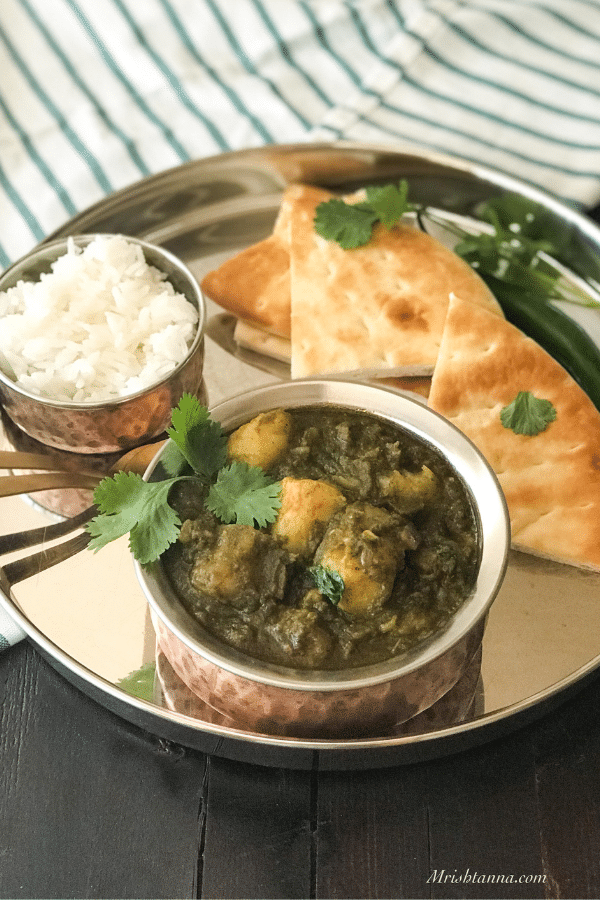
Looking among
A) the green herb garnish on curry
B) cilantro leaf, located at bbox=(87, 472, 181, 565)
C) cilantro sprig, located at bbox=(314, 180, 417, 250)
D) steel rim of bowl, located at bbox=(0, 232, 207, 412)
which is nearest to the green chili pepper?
cilantro sprig, located at bbox=(314, 180, 417, 250)

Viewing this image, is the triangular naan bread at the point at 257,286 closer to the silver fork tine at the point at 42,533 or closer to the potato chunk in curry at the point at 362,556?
the silver fork tine at the point at 42,533

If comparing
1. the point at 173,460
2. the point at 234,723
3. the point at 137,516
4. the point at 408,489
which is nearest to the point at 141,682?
the point at 234,723

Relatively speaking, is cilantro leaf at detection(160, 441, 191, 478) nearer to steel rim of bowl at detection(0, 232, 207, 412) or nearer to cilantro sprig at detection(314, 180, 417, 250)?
steel rim of bowl at detection(0, 232, 207, 412)

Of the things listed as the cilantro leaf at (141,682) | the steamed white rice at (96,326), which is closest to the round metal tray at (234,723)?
the cilantro leaf at (141,682)

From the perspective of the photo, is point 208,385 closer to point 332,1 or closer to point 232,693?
point 232,693

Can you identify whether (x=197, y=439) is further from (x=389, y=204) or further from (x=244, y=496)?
(x=389, y=204)
